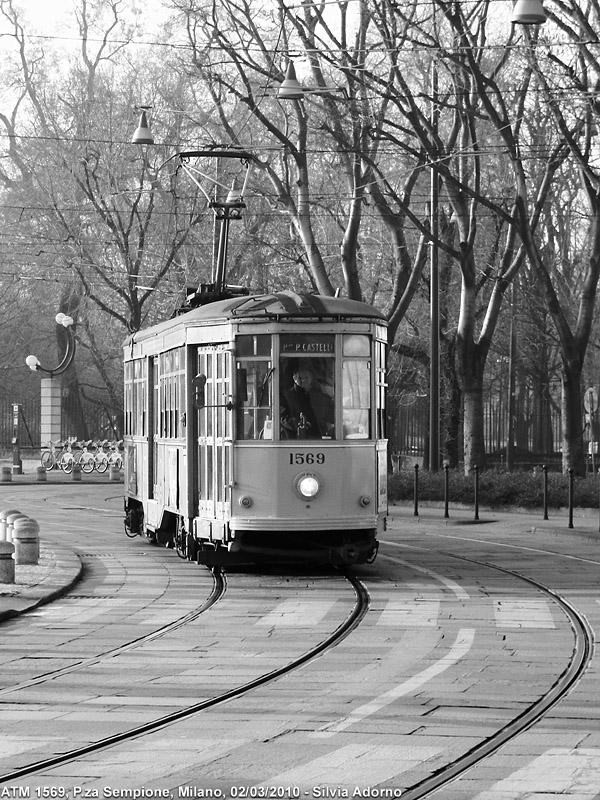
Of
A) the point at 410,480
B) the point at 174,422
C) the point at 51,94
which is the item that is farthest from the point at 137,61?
the point at 174,422

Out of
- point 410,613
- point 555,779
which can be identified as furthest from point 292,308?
point 555,779

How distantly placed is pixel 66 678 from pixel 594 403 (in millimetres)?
25484

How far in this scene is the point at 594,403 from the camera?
34344 mm

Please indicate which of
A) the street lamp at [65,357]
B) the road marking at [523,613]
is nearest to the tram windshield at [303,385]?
the road marking at [523,613]

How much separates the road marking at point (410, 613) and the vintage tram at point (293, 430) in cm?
225

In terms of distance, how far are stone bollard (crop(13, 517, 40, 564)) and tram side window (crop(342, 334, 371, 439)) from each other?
431 centimetres

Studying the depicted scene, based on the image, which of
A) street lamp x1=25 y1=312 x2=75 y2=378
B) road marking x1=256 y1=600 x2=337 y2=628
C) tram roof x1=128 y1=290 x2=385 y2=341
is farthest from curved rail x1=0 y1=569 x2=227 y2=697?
street lamp x1=25 y1=312 x2=75 y2=378

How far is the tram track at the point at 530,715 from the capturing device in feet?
23.2

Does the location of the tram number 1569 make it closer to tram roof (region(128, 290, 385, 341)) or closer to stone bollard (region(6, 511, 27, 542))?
tram roof (region(128, 290, 385, 341))

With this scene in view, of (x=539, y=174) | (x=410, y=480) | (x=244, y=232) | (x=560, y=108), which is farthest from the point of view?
(x=244, y=232)

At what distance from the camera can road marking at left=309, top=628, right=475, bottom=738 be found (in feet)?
27.9

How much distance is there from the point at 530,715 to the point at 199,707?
2030mm

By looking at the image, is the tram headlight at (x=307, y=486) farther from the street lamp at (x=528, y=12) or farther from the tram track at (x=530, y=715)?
the street lamp at (x=528, y=12)

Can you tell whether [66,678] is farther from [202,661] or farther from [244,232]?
[244,232]
